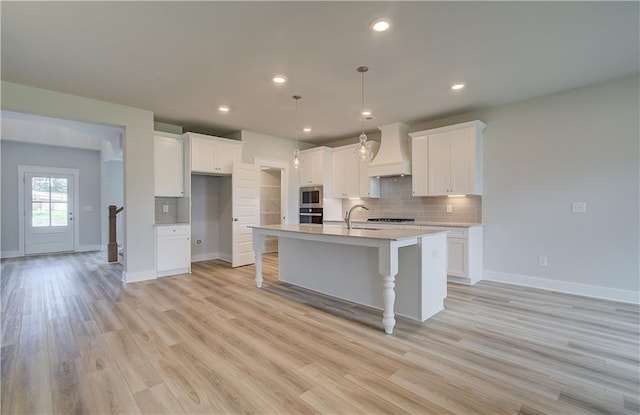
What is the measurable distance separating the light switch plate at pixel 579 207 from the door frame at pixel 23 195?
10.3 m

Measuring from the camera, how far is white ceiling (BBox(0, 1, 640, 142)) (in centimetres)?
228

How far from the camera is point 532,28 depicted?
248cm

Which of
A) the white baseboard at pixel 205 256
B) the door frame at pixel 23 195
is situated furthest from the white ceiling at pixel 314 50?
the door frame at pixel 23 195

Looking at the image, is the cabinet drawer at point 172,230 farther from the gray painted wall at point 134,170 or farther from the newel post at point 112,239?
the newel post at point 112,239

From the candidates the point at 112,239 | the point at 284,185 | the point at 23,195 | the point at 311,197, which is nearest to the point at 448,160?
the point at 311,197

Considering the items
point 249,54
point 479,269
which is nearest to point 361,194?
point 479,269

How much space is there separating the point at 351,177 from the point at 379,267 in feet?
12.0

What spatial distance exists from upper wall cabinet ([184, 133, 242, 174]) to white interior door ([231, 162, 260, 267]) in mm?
277

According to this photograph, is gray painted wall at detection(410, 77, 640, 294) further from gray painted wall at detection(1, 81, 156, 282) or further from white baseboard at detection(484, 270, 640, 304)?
gray painted wall at detection(1, 81, 156, 282)

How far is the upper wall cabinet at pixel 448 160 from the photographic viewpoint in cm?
442

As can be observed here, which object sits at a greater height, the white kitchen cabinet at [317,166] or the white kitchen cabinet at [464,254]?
the white kitchen cabinet at [317,166]

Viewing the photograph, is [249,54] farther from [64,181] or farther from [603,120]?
[64,181]

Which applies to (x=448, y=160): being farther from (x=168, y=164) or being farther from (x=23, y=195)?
(x=23, y=195)

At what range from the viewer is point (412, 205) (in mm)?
5465
